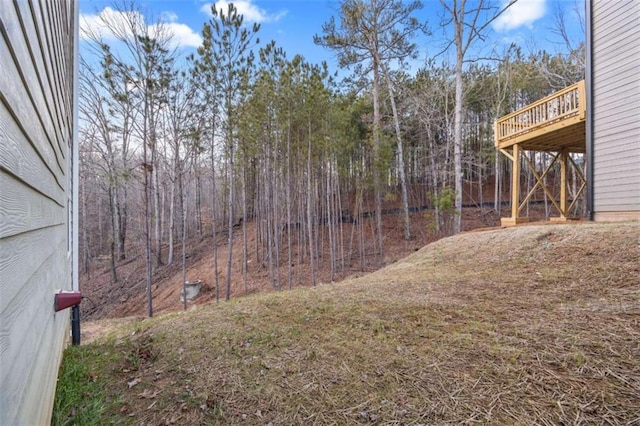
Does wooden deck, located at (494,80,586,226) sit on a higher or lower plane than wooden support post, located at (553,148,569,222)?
higher

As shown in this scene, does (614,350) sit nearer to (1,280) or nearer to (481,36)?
(1,280)

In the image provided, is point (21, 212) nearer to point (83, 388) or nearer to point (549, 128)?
point (83, 388)

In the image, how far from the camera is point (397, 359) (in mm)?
1973

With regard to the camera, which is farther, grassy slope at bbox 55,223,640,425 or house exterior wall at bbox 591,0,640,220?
house exterior wall at bbox 591,0,640,220

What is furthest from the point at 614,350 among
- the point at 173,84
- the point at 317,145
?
the point at 173,84

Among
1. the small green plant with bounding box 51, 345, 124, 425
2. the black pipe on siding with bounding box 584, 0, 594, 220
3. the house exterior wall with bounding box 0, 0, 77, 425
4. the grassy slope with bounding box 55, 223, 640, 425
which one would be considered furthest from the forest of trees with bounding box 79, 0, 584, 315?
the house exterior wall with bounding box 0, 0, 77, 425

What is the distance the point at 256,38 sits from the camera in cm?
723

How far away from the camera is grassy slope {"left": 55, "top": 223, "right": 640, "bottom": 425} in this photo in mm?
1534

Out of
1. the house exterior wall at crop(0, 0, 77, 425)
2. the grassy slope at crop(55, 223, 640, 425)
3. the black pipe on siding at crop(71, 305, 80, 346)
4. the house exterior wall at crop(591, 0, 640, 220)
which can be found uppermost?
the house exterior wall at crop(591, 0, 640, 220)

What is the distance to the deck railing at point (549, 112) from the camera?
575 cm

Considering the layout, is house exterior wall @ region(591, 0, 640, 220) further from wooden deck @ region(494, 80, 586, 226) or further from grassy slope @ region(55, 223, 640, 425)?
grassy slope @ region(55, 223, 640, 425)

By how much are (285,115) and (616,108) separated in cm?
661

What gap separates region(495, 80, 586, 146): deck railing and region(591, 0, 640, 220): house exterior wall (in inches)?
14.8

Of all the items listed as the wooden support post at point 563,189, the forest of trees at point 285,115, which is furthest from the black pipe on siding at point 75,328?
the wooden support post at point 563,189
